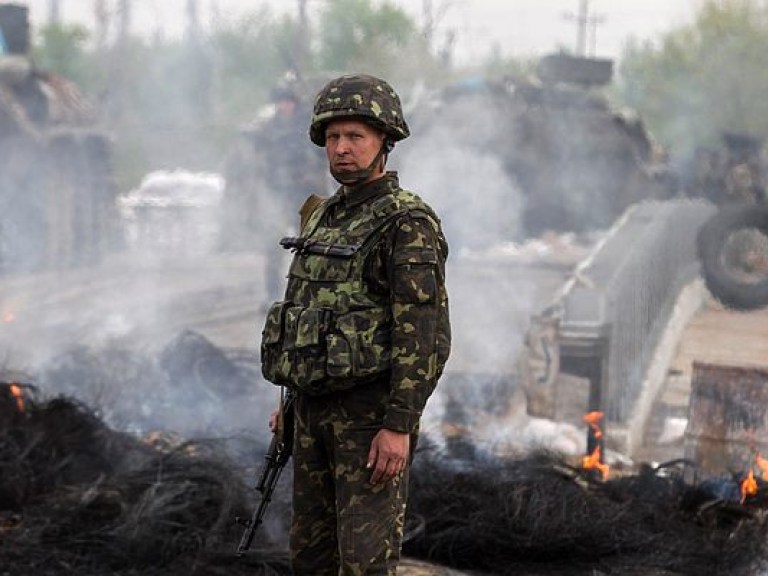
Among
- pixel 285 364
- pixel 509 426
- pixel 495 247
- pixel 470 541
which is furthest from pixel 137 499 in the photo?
pixel 495 247

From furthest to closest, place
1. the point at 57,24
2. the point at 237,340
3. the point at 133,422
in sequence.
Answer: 1. the point at 57,24
2. the point at 237,340
3. the point at 133,422

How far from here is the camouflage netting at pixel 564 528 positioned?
5.11 metres

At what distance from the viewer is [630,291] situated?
1084 cm

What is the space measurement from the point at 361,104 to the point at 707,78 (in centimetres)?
3514

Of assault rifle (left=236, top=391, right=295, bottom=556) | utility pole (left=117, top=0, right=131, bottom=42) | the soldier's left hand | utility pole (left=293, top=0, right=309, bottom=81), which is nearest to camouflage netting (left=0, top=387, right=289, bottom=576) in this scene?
assault rifle (left=236, top=391, right=295, bottom=556)

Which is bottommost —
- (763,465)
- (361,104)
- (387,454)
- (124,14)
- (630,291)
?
(763,465)

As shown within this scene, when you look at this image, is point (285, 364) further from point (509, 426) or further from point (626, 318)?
point (626, 318)

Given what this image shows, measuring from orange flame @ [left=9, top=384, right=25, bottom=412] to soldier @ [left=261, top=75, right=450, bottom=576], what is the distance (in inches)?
146

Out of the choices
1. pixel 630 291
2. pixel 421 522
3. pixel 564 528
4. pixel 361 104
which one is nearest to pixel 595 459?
pixel 564 528

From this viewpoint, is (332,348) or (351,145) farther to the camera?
(351,145)

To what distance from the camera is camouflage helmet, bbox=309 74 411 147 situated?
10.9 feet

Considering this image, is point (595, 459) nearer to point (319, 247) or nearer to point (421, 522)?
point (421, 522)

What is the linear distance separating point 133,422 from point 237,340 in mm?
6296

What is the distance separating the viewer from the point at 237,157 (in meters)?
29.2
